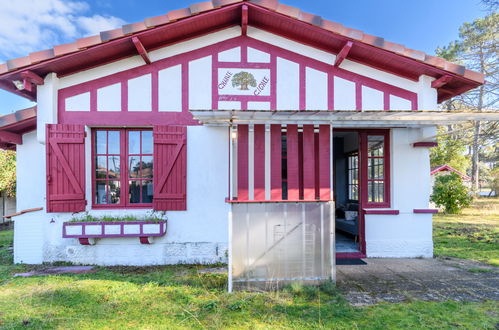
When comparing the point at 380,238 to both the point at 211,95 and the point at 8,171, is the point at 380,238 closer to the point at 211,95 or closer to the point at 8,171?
the point at 211,95

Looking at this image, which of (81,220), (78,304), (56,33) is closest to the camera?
(78,304)

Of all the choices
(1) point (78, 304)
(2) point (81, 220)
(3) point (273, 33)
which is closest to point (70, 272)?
(2) point (81, 220)

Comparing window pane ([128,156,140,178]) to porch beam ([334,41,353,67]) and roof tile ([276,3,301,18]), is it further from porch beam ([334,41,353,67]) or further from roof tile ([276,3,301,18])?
porch beam ([334,41,353,67])

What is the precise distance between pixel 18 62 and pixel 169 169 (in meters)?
3.01

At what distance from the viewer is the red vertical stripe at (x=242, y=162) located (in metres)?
3.85

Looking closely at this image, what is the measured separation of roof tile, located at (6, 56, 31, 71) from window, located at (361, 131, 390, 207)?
21.2 ft

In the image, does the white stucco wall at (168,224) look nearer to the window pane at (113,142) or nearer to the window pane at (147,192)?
the window pane at (147,192)

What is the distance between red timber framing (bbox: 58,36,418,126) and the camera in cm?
498

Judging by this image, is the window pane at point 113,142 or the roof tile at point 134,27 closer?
the roof tile at point 134,27

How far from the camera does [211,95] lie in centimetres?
511

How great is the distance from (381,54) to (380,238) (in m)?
3.70

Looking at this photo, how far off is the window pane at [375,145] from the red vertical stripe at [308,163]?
234cm

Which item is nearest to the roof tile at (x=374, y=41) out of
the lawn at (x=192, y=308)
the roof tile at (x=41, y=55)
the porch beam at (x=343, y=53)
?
the porch beam at (x=343, y=53)

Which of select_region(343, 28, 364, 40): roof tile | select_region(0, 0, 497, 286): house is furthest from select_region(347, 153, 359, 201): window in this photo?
select_region(343, 28, 364, 40): roof tile
